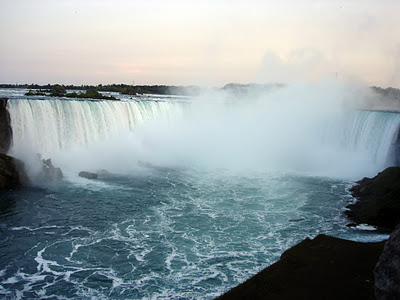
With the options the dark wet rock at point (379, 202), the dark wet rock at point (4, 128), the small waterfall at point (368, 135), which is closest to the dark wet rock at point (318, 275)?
the dark wet rock at point (379, 202)

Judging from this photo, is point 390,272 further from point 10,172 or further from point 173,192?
point 10,172

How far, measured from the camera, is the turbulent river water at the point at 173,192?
925 centimetres

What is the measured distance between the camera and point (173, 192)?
1691 cm

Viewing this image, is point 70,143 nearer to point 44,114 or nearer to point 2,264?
point 44,114

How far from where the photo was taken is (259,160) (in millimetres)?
26562

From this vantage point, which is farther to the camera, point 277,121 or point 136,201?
point 277,121

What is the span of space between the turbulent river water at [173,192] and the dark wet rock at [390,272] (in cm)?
382

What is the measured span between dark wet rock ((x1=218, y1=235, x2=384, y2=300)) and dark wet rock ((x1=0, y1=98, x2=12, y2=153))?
16.0 m

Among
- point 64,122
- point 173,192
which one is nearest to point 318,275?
point 173,192

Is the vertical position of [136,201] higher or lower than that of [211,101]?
lower

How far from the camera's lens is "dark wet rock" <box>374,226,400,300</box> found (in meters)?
5.15

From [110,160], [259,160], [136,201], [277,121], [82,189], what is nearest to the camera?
[136,201]

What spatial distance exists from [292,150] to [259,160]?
10.9 feet

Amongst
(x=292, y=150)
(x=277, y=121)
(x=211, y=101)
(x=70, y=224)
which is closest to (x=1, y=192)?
(x=70, y=224)
